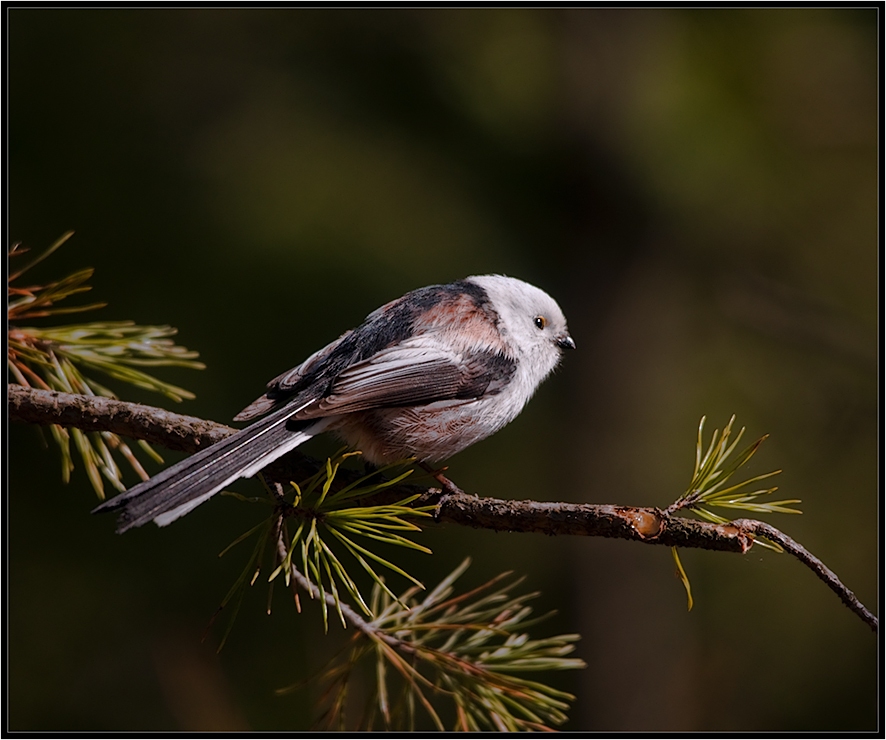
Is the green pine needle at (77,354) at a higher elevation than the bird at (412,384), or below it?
higher

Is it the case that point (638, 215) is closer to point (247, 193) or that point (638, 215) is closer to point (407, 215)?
point (407, 215)

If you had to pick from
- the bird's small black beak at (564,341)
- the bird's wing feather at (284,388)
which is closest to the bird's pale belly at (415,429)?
the bird's wing feather at (284,388)

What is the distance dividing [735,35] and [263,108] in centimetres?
273

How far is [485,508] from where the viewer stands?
158 centimetres

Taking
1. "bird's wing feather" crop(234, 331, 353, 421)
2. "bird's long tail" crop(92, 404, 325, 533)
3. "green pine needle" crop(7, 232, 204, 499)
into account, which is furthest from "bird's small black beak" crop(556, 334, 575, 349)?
"green pine needle" crop(7, 232, 204, 499)

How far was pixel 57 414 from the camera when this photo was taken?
1.75 meters

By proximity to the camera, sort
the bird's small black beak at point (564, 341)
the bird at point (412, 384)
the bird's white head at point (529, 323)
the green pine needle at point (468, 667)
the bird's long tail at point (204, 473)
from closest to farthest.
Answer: the bird's long tail at point (204, 473)
the green pine needle at point (468, 667)
the bird at point (412, 384)
the bird's white head at point (529, 323)
the bird's small black beak at point (564, 341)

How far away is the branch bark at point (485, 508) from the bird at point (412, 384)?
0.11 meters

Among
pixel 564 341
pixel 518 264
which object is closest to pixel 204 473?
pixel 564 341

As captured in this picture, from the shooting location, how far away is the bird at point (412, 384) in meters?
1.89

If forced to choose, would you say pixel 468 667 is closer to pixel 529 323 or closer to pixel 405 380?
pixel 405 380

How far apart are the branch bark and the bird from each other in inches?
4.3

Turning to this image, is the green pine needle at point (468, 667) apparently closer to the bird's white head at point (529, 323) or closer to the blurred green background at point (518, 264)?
the bird's white head at point (529, 323)

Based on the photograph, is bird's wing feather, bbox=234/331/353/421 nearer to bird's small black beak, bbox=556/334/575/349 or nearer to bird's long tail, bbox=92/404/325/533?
bird's long tail, bbox=92/404/325/533
